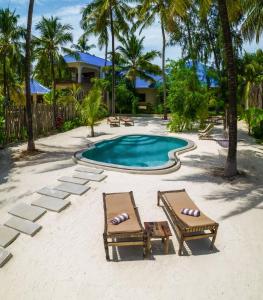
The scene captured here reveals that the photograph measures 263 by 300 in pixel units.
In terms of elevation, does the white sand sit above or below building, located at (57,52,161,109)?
below

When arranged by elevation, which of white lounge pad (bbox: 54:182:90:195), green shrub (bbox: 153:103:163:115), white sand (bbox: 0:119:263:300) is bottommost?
white sand (bbox: 0:119:263:300)

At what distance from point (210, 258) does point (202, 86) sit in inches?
685

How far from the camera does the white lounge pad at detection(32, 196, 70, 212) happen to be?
8578mm

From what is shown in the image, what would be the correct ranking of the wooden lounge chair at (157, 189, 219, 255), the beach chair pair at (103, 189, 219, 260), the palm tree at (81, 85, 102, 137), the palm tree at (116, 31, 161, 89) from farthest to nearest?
the palm tree at (116, 31, 161, 89)
the palm tree at (81, 85, 102, 137)
the wooden lounge chair at (157, 189, 219, 255)
the beach chair pair at (103, 189, 219, 260)

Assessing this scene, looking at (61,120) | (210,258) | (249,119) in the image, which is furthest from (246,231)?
(61,120)

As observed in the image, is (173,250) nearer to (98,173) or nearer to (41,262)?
(41,262)

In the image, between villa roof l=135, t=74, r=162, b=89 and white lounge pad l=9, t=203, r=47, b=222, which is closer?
white lounge pad l=9, t=203, r=47, b=222

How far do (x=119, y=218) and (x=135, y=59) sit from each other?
29.3m

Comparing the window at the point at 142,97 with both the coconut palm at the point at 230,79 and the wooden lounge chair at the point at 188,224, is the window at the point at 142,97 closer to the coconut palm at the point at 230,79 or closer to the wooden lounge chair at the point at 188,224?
the coconut palm at the point at 230,79

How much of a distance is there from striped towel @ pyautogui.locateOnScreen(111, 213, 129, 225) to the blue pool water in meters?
7.39

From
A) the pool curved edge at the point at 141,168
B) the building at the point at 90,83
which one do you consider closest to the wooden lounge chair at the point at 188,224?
the pool curved edge at the point at 141,168

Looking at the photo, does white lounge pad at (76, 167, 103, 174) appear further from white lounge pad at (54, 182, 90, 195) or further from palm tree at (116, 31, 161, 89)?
palm tree at (116, 31, 161, 89)

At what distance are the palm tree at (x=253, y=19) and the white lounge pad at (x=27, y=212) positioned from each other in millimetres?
13100

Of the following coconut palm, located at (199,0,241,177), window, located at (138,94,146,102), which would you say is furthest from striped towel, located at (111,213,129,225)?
window, located at (138,94,146,102)
